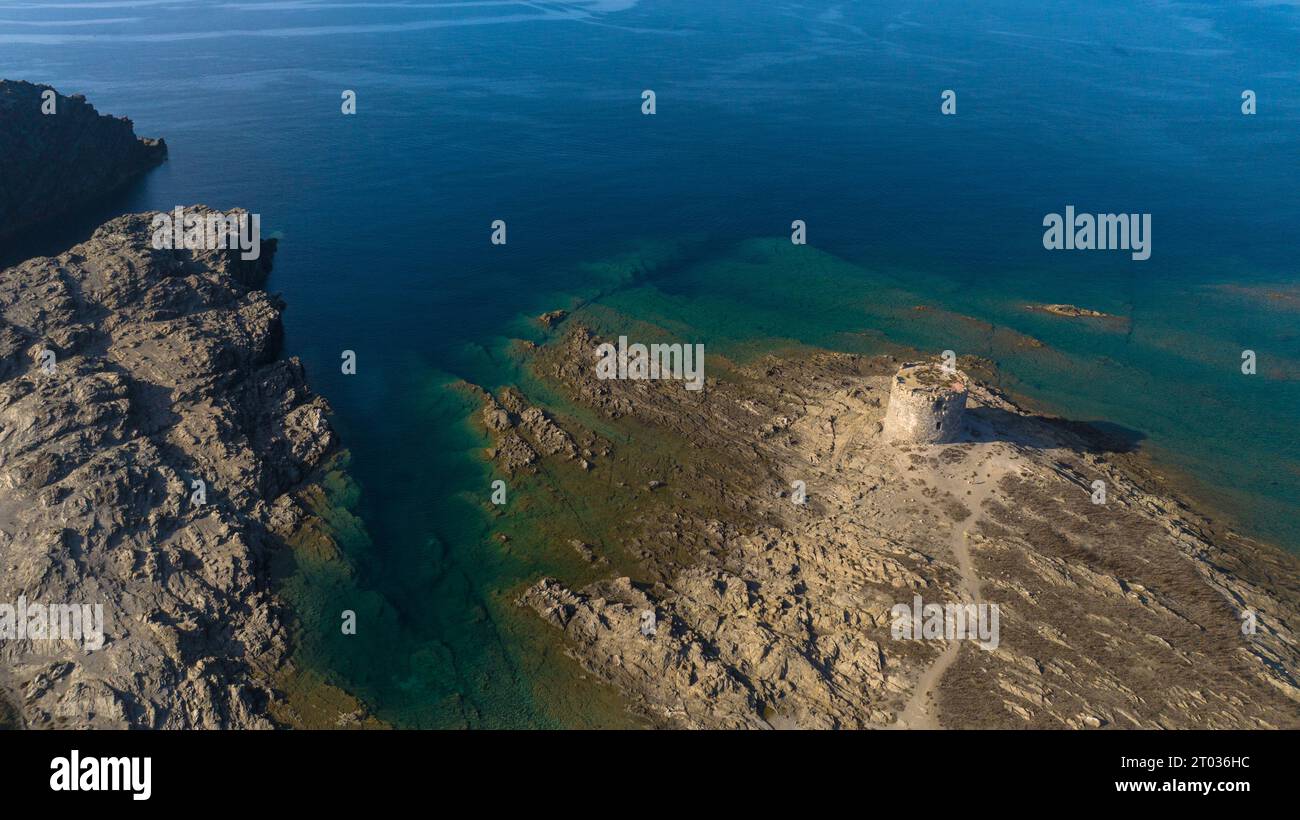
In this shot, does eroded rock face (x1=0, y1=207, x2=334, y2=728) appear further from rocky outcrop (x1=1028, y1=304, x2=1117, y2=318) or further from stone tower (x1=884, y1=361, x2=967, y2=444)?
rocky outcrop (x1=1028, y1=304, x2=1117, y2=318)

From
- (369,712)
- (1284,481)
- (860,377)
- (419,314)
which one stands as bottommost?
(369,712)

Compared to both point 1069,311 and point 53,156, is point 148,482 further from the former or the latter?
point 1069,311

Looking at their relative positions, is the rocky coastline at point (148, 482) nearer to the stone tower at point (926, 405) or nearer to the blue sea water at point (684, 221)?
the blue sea water at point (684, 221)

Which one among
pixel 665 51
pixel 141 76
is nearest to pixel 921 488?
pixel 665 51

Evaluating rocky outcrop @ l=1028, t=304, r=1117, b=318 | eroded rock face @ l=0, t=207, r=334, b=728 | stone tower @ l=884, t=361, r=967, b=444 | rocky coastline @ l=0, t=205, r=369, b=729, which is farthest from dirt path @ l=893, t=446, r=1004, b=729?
eroded rock face @ l=0, t=207, r=334, b=728

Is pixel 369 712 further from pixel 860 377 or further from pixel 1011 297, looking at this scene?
pixel 1011 297

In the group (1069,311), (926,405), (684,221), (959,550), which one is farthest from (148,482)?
(1069,311)

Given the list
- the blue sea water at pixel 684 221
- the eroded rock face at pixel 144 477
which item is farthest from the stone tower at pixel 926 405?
the eroded rock face at pixel 144 477
